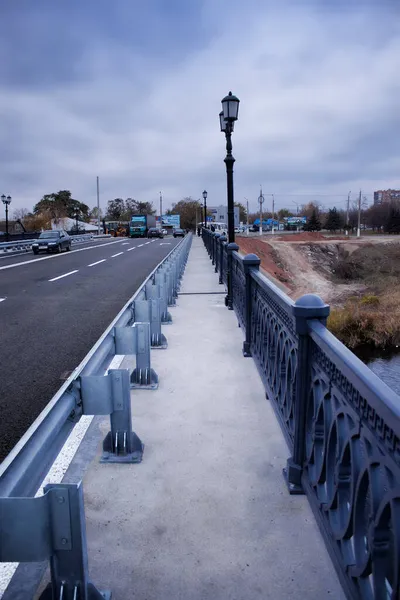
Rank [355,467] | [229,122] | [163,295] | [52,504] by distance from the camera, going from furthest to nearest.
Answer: [229,122], [163,295], [355,467], [52,504]

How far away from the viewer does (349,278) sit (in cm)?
5894

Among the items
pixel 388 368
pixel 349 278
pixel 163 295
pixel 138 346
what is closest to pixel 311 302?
pixel 138 346

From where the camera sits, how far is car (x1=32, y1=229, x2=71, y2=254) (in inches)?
1147

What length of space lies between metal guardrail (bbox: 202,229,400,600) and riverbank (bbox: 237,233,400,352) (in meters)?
19.5

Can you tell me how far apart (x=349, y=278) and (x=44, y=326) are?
54424mm

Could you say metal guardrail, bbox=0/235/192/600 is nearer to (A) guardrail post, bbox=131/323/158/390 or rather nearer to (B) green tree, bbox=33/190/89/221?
(A) guardrail post, bbox=131/323/158/390

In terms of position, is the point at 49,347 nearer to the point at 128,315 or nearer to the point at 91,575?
the point at 128,315

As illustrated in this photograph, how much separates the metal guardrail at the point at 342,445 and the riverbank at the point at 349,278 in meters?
19.5

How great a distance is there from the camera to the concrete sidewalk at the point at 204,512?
7.93ft

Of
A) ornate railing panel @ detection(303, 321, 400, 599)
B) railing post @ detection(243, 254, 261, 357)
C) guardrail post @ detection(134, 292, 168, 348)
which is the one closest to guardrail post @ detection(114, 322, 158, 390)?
guardrail post @ detection(134, 292, 168, 348)

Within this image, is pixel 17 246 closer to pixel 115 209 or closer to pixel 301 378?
pixel 301 378

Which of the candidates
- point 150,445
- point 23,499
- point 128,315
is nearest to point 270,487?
point 150,445

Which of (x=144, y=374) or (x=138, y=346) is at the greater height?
(x=138, y=346)

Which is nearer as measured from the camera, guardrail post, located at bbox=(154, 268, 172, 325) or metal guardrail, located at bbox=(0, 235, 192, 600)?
metal guardrail, located at bbox=(0, 235, 192, 600)
